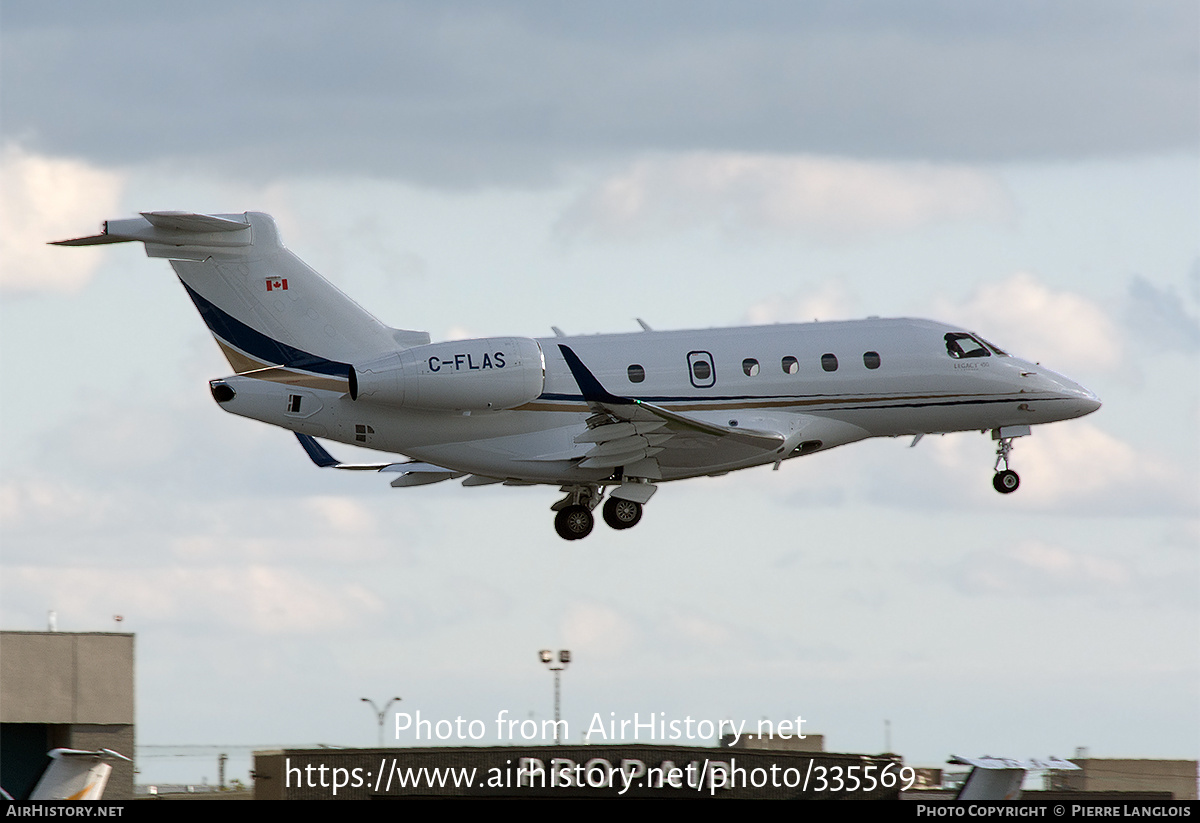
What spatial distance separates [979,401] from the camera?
41.8 m

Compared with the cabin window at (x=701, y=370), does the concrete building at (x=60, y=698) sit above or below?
below

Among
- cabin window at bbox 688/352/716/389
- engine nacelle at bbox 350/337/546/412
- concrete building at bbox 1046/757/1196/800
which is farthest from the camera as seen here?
concrete building at bbox 1046/757/1196/800

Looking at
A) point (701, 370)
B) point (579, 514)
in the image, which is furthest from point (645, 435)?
point (579, 514)

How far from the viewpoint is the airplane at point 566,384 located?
38.2m

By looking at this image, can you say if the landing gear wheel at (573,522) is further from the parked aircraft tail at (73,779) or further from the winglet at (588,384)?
the parked aircraft tail at (73,779)

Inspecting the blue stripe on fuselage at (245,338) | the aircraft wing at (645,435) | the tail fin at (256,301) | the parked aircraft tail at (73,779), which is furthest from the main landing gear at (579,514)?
the parked aircraft tail at (73,779)

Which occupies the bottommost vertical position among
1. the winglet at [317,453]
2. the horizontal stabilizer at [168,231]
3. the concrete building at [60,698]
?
the concrete building at [60,698]

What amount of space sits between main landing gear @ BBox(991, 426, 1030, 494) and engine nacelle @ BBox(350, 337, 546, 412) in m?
10.6

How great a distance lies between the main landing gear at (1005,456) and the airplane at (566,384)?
0.97 meters

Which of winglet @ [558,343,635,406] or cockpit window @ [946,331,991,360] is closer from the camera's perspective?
winglet @ [558,343,635,406]

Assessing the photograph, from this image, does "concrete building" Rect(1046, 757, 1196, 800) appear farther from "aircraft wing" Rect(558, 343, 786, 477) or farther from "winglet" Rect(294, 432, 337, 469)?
"winglet" Rect(294, 432, 337, 469)

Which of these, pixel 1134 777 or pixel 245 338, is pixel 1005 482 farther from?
pixel 245 338

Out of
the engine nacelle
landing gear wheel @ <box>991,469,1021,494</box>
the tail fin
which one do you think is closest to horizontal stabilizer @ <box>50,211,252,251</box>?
the tail fin

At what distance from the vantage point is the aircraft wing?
122 feet
